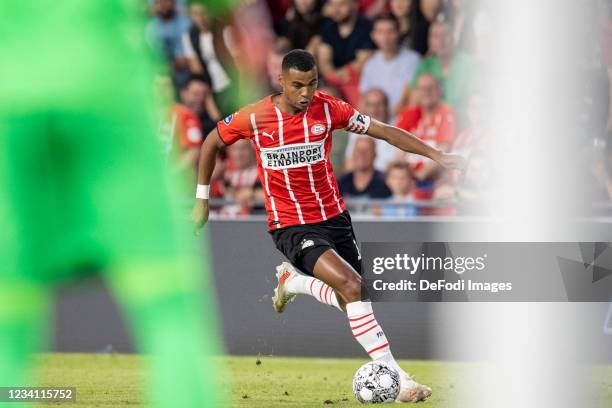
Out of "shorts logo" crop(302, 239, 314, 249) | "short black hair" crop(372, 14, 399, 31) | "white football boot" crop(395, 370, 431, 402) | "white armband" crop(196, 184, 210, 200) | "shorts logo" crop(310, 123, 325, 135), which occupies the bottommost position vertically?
"white football boot" crop(395, 370, 431, 402)

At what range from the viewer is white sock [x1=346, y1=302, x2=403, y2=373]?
272 inches

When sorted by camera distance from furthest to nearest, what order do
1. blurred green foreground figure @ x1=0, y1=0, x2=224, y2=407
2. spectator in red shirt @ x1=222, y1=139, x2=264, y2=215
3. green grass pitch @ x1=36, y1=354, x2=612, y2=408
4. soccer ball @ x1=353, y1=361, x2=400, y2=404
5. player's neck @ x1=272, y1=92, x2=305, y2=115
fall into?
spectator in red shirt @ x1=222, y1=139, x2=264, y2=215 < green grass pitch @ x1=36, y1=354, x2=612, y2=408 < player's neck @ x1=272, y1=92, x2=305, y2=115 < soccer ball @ x1=353, y1=361, x2=400, y2=404 < blurred green foreground figure @ x1=0, y1=0, x2=224, y2=407

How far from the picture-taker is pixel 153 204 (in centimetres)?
306

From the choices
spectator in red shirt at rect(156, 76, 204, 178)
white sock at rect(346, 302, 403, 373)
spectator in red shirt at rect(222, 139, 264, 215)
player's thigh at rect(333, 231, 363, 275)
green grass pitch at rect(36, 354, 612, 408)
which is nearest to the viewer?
white sock at rect(346, 302, 403, 373)

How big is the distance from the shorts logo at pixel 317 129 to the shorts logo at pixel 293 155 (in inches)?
2.6

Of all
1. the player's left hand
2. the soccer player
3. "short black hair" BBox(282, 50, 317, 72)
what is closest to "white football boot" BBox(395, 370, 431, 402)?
the soccer player

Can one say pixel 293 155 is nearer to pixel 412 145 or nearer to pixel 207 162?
pixel 207 162

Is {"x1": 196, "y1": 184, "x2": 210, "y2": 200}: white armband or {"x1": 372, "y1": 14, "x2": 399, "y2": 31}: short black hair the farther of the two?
{"x1": 372, "y1": 14, "x2": 399, "y2": 31}: short black hair

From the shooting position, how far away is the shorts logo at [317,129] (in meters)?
7.04

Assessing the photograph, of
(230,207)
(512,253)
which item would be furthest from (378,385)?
(230,207)

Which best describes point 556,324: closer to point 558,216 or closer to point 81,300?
point 558,216

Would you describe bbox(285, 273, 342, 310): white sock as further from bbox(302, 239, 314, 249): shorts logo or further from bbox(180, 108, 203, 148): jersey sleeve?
bbox(180, 108, 203, 148): jersey sleeve

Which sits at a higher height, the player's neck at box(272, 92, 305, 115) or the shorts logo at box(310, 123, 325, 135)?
the player's neck at box(272, 92, 305, 115)

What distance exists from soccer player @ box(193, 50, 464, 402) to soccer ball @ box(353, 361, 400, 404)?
11 cm
